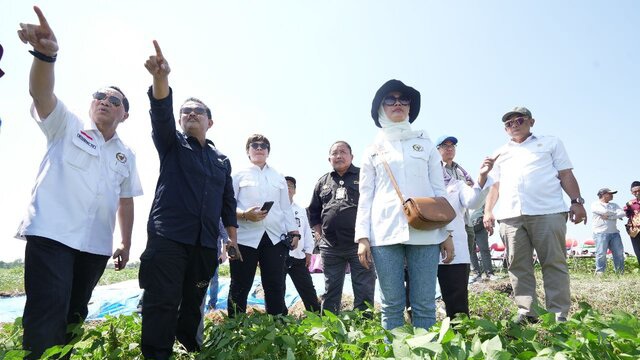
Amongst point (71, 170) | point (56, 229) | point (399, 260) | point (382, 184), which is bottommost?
point (399, 260)

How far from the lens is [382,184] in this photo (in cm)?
302

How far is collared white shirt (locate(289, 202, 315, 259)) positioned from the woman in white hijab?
2995 mm

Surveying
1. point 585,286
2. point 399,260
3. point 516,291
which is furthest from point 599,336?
point 585,286

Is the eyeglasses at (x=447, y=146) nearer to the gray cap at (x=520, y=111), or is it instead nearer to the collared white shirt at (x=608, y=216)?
the gray cap at (x=520, y=111)

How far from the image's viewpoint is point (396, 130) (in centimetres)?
311

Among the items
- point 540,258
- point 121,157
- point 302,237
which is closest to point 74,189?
point 121,157

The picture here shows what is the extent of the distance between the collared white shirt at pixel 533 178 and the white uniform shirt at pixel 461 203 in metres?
0.37

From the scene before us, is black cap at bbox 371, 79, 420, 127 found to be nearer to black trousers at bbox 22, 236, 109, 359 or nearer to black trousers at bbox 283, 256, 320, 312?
black trousers at bbox 22, 236, 109, 359

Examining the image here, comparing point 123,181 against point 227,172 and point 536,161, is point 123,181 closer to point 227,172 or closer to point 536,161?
point 227,172

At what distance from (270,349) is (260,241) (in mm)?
1779

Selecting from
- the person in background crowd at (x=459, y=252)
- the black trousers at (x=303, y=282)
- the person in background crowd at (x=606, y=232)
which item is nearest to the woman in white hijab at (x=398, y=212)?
the person in background crowd at (x=459, y=252)

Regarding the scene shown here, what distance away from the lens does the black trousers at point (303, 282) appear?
518 cm

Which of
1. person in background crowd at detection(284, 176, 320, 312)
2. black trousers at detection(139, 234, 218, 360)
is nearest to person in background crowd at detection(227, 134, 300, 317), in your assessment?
person in background crowd at detection(284, 176, 320, 312)

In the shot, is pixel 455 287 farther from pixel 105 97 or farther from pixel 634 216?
pixel 634 216
